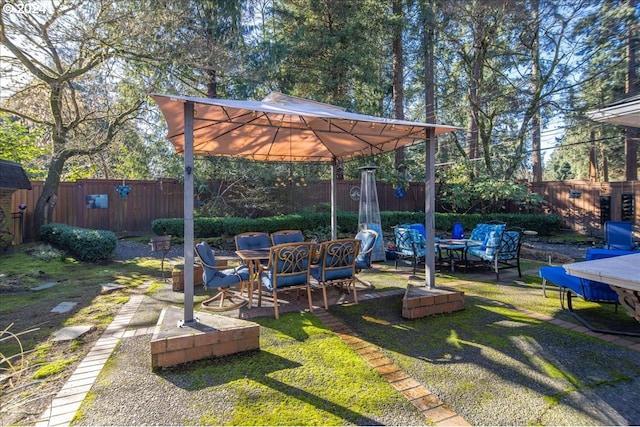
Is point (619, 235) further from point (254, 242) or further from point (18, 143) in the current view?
point (18, 143)

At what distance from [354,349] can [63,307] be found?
13.1ft

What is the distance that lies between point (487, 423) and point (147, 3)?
10.2 m

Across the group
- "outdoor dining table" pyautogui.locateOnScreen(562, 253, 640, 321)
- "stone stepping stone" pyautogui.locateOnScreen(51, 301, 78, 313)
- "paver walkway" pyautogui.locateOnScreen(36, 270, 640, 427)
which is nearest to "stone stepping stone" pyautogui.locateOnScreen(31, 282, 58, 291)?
"stone stepping stone" pyautogui.locateOnScreen(51, 301, 78, 313)

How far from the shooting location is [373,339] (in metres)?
3.46

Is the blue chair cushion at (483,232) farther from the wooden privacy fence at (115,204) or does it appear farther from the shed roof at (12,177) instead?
the shed roof at (12,177)

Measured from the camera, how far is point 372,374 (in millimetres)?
2756

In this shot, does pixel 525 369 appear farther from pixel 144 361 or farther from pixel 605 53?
pixel 605 53

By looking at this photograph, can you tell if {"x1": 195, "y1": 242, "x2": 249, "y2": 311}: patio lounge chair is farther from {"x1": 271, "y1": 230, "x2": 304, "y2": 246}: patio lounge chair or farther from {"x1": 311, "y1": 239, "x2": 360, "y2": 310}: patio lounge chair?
{"x1": 271, "y1": 230, "x2": 304, "y2": 246}: patio lounge chair

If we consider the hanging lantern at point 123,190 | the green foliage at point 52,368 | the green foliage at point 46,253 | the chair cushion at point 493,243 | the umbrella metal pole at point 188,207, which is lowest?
the green foliage at point 52,368

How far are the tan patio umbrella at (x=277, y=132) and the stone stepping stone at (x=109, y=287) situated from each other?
8.13ft

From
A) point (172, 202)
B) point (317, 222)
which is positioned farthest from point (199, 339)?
point (172, 202)

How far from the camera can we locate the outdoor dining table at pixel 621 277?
117 inches

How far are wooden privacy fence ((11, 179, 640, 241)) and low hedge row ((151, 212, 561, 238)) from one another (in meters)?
1.08

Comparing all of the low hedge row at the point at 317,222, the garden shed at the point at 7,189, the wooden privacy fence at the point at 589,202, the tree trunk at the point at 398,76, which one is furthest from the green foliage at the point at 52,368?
the wooden privacy fence at the point at 589,202
